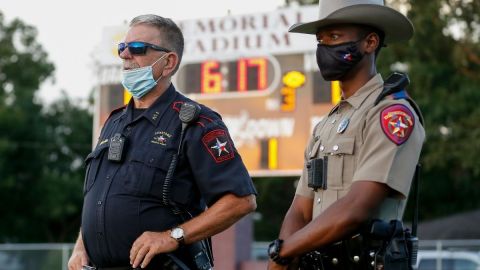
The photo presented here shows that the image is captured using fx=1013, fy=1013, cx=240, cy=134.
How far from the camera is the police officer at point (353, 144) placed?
3.82m

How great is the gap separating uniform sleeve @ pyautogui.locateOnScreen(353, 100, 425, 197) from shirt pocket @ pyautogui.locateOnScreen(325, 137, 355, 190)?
7cm

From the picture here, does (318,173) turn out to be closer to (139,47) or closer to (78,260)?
(139,47)

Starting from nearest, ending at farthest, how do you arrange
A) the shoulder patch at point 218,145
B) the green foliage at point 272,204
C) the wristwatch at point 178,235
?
the wristwatch at point 178,235 → the shoulder patch at point 218,145 → the green foliage at point 272,204

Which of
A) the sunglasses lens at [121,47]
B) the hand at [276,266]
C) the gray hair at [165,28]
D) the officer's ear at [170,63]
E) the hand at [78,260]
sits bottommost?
the hand at [78,260]

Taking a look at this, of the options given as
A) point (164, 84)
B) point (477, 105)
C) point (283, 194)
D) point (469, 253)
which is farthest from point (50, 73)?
point (164, 84)

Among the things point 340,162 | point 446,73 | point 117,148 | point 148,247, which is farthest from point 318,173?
point 446,73

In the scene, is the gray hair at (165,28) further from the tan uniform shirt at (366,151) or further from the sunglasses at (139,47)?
the tan uniform shirt at (366,151)

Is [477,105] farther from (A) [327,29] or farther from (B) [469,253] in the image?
(A) [327,29]

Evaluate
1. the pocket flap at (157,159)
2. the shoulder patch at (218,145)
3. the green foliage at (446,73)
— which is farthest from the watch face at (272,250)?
the green foliage at (446,73)

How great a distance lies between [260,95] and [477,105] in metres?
14.2

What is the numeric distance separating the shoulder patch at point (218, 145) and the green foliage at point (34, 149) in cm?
3273

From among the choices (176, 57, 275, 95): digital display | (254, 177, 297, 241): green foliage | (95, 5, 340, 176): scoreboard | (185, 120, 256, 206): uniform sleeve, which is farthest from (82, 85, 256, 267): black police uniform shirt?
(254, 177, 297, 241): green foliage

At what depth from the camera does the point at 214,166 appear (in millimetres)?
4324

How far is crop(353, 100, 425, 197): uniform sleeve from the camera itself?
12.5 ft
